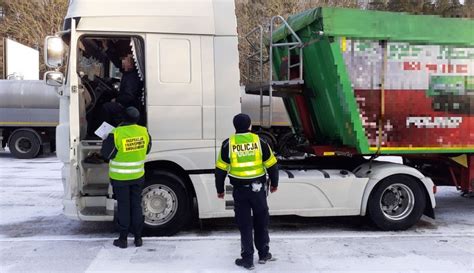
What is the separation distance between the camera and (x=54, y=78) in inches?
243

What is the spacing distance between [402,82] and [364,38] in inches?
30.0

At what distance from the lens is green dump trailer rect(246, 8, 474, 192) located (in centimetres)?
619

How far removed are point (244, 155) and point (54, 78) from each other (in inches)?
111

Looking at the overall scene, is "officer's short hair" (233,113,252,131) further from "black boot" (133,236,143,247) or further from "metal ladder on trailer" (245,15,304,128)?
"black boot" (133,236,143,247)

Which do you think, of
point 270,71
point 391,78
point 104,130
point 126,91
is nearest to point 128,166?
point 104,130

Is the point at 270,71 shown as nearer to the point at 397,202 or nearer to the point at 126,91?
the point at 126,91

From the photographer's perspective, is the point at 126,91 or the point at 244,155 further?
the point at 126,91

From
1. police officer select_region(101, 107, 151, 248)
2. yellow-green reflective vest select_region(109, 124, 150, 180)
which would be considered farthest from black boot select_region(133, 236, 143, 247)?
yellow-green reflective vest select_region(109, 124, 150, 180)

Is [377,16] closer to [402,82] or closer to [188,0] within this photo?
[402,82]

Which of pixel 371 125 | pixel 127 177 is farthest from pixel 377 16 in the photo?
pixel 127 177

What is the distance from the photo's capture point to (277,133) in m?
8.23

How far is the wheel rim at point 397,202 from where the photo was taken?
6656 mm

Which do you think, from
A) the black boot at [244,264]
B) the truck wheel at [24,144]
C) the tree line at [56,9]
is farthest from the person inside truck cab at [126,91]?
the tree line at [56,9]

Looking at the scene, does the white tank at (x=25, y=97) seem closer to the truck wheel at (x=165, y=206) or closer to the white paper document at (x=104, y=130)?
the white paper document at (x=104, y=130)
